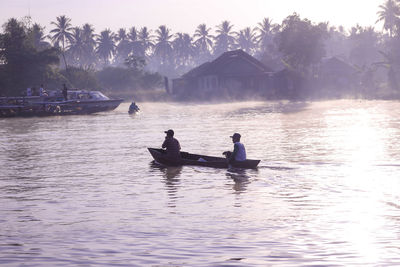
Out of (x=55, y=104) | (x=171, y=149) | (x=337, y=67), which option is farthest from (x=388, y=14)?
(x=171, y=149)

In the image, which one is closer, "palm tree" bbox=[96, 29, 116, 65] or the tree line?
the tree line

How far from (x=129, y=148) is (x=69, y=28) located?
95.4 m

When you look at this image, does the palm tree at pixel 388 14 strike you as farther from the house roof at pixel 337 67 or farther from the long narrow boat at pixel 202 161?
the long narrow boat at pixel 202 161

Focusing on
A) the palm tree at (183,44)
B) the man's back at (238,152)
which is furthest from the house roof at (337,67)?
the palm tree at (183,44)

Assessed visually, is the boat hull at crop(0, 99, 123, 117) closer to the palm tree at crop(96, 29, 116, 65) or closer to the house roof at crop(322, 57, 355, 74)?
the house roof at crop(322, 57, 355, 74)

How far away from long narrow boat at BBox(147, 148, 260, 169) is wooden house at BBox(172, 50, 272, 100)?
54.7 m

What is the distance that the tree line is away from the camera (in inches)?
2480

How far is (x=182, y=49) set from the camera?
150 metres

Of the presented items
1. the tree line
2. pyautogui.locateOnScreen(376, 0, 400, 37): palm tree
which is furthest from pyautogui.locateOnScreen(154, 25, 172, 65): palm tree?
pyautogui.locateOnScreen(376, 0, 400, 37): palm tree

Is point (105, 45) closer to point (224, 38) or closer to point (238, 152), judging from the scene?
point (224, 38)

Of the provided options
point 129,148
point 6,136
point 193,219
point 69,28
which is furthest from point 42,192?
point 69,28

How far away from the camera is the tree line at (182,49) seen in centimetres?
6300

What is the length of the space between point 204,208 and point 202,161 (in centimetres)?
596

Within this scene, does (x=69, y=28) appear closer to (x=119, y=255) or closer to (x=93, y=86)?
(x=93, y=86)
